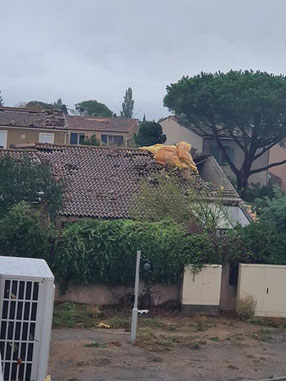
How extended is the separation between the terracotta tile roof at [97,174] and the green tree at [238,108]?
17755 mm

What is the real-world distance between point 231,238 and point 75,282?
17.5 ft

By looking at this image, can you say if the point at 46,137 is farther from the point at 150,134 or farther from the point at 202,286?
the point at 202,286

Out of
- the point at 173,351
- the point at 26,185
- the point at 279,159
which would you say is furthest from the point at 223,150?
the point at 173,351

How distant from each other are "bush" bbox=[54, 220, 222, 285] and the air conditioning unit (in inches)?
380

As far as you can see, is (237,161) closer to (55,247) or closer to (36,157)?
(36,157)

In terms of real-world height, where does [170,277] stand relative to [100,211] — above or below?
below

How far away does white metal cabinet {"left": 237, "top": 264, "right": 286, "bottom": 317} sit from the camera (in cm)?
2205

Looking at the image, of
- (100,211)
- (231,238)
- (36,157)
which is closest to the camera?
(231,238)

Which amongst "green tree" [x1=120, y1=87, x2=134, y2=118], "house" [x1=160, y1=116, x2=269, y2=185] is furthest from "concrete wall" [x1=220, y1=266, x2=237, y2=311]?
"green tree" [x1=120, y1=87, x2=134, y2=118]

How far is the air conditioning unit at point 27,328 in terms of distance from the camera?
38.7 ft

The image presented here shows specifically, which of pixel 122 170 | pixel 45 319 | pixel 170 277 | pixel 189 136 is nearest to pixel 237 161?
pixel 189 136

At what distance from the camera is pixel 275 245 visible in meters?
23.1

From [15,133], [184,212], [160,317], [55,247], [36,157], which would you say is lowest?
[160,317]

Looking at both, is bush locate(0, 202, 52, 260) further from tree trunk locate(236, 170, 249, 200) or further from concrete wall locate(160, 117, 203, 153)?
concrete wall locate(160, 117, 203, 153)
